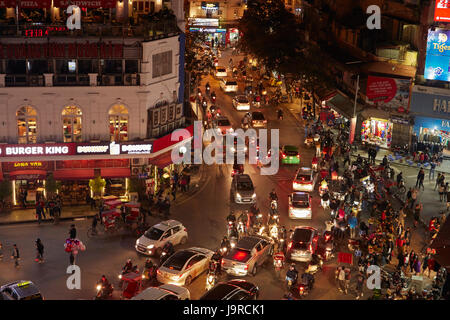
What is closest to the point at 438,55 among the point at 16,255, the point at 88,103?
the point at 88,103

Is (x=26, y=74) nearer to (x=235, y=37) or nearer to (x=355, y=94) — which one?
(x=355, y=94)

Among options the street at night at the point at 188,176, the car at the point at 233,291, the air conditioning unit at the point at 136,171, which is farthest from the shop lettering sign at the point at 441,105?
the car at the point at 233,291

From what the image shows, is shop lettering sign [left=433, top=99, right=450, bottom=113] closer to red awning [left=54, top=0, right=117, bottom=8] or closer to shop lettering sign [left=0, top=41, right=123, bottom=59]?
shop lettering sign [left=0, top=41, right=123, bottom=59]

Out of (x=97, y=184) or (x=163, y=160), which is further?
(x=163, y=160)

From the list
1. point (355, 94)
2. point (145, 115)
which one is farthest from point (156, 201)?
point (355, 94)

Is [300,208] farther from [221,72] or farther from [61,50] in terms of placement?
[221,72]
